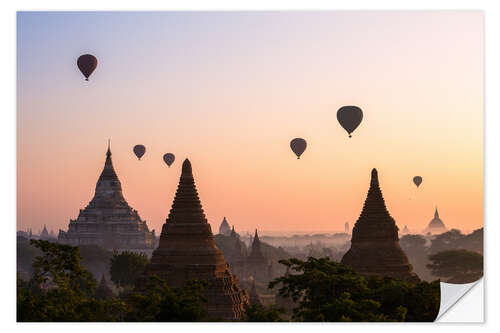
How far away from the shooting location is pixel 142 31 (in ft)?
85.2

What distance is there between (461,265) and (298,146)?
5.55 meters

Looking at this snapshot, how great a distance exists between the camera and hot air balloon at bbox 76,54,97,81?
1040 inches

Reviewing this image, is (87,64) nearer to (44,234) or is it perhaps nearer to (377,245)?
(44,234)

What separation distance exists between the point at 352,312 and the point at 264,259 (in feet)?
203

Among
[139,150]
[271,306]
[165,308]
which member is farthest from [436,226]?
[165,308]

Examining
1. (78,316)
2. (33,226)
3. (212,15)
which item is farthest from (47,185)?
(212,15)

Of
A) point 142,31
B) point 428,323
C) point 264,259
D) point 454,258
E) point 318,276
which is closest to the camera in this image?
point 428,323

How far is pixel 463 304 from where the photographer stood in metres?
24.6

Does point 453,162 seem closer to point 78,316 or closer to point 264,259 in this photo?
point 78,316

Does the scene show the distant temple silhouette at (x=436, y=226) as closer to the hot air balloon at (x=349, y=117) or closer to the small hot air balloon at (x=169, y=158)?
the hot air balloon at (x=349, y=117)

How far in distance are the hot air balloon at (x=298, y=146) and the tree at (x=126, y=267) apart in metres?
31.7

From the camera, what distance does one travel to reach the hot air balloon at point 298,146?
28.0 metres

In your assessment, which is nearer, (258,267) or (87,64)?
(87,64)
